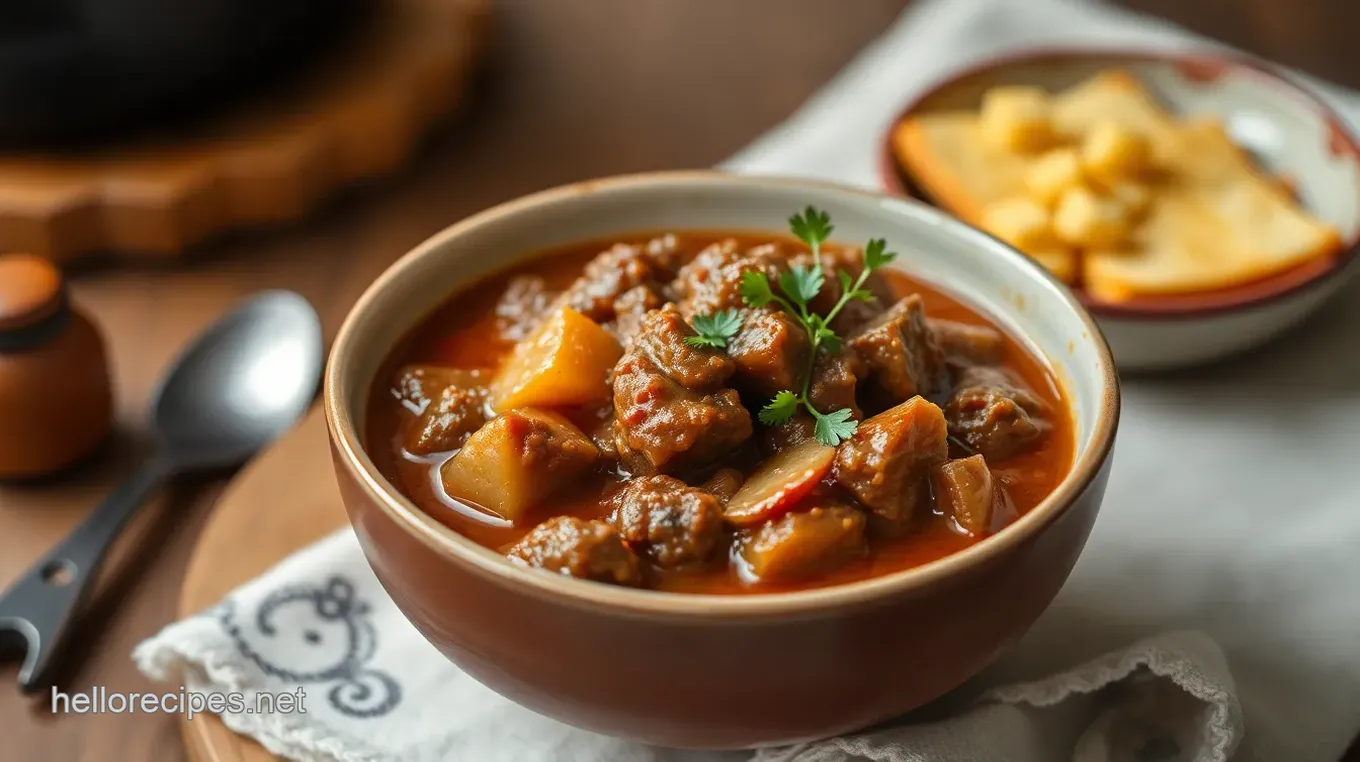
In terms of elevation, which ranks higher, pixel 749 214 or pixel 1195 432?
pixel 749 214

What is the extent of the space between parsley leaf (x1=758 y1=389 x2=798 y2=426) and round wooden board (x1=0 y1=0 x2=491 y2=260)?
2.28 metres

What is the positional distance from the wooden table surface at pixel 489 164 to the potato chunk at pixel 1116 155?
3.94 feet

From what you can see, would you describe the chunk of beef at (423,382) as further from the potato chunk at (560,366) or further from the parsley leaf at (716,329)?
the parsley leaf at (716,329)

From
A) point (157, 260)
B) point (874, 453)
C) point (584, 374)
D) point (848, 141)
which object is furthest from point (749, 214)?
point (157, 260)

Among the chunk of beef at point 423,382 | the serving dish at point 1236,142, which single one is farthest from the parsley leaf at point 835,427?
the serving dish at point 1236,142

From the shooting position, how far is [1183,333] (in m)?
3.13

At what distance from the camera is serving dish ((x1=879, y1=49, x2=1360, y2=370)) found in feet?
10.3

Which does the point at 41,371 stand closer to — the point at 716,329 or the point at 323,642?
the point at 323,642

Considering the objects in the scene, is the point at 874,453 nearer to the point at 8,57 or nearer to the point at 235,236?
the point at 235,236

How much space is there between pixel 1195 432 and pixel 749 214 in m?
1.14

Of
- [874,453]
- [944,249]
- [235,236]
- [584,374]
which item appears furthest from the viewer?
[235,236]

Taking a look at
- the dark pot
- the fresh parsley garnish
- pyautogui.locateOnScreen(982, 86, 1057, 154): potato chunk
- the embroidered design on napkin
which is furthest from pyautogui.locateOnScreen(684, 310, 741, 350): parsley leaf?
the dark pot

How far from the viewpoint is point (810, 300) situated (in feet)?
7.92

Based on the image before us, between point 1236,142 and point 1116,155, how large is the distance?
633mm
